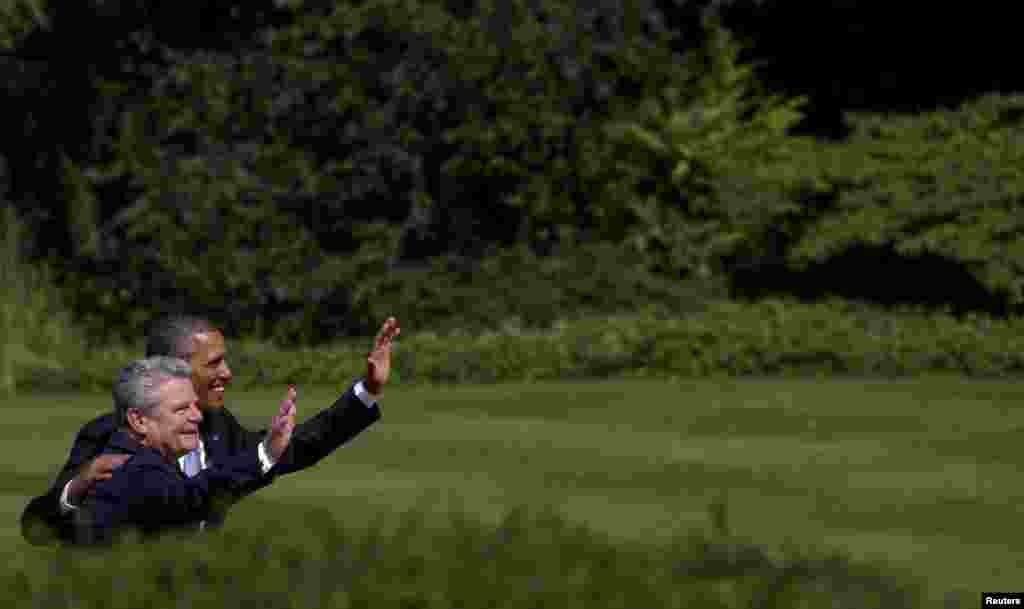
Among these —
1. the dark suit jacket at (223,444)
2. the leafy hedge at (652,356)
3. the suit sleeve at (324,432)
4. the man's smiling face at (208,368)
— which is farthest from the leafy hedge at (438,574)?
the leafy hedge at (652,356)

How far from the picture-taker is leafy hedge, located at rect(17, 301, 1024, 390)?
1992 centimetres

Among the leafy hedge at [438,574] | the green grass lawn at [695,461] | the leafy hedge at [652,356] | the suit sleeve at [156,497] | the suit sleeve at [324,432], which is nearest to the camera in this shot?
the leafy hedge at [438,574]

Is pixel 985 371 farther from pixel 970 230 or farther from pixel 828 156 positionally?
pixel 828 156

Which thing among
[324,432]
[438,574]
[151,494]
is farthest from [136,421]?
[438,574]

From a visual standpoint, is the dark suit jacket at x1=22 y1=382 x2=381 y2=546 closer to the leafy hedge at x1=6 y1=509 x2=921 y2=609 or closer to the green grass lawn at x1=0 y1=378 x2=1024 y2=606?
the green grass lawn at x1=0 y1=378 x2=1024 y2=606

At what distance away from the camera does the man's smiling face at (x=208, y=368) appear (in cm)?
850

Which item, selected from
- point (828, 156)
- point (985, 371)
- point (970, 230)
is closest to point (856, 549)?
point (985, 371)

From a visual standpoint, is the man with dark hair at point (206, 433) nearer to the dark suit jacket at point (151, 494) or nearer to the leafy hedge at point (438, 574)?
the dark suit jacket at point (151, 494)

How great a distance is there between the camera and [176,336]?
8.52m

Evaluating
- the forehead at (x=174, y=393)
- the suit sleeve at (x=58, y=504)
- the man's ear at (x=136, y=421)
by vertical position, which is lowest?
the suit sleeve at (x=58, y=504)

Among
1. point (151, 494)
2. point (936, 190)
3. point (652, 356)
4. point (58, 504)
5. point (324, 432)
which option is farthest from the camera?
point (936, 190)

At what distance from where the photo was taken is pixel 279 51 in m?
24.2

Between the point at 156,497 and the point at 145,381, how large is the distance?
1.33ft

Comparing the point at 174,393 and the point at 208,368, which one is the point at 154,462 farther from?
the point at 208,368
